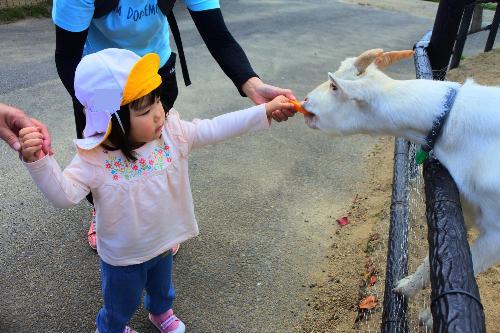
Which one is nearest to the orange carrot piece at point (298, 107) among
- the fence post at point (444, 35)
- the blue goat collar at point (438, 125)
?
the blue goat collar at point (438, 125)

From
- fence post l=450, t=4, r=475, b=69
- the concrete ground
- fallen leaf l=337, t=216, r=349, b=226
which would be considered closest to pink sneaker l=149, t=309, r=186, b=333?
the concrete ground

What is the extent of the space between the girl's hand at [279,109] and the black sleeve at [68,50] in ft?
2.87

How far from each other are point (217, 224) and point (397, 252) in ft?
5.17

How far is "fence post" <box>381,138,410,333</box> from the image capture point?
2070 millimetres

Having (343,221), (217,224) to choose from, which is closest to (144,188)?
(217,224)

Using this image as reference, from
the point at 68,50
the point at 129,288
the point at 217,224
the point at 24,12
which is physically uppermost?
the point at 68,50

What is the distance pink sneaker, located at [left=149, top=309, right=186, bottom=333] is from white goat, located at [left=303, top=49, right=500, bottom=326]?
1156 mm

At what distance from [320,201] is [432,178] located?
2.07 metres

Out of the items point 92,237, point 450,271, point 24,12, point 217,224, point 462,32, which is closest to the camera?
point 450,271

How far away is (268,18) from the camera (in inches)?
433

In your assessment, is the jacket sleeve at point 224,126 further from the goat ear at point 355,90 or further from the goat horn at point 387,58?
the goat horn at point 387,58

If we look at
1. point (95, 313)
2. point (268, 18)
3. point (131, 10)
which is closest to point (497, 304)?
point (95, 313)

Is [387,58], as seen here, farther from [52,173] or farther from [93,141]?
[52,173]

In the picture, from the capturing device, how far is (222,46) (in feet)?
8.77
